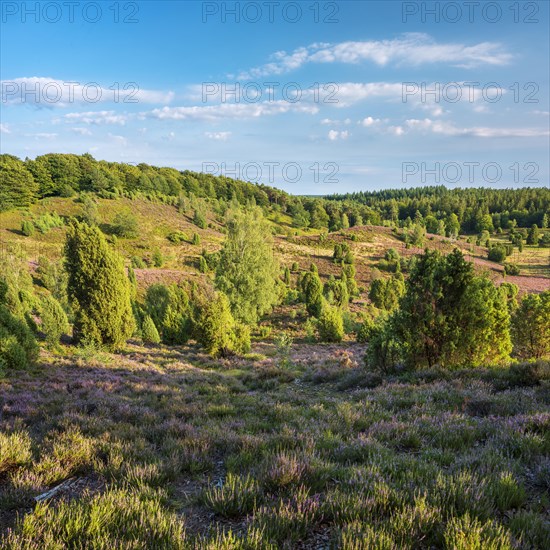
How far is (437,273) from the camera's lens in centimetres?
1117

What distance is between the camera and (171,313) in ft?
88.8

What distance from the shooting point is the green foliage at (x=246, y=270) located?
34.0 m

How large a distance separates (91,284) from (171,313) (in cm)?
963

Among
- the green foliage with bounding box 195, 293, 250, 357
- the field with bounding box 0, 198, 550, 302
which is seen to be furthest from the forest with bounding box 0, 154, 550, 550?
the field with bounding box 0, 198, 550, 302

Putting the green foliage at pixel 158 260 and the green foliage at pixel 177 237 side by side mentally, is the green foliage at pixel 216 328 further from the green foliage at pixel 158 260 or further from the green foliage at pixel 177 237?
the green foliage at pixel 177 237

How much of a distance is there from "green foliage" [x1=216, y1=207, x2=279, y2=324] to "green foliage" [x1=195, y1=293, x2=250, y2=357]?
429 inches

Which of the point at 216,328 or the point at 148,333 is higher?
the point at 216,328

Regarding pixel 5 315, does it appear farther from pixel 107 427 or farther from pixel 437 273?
pixel 437 273

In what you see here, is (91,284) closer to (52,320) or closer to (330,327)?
(52,320)

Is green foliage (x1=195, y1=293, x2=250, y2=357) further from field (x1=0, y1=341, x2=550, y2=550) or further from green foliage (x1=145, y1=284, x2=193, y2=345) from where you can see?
field (x1=0, y1=341, x2=550, y2=550)

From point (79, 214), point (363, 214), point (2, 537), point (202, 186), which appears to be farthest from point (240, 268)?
point (363, 214)

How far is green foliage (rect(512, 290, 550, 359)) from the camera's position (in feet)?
64.3

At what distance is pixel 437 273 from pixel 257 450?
29.3ft

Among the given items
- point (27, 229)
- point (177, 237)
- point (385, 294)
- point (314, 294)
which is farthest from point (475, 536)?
point (177, 237)
